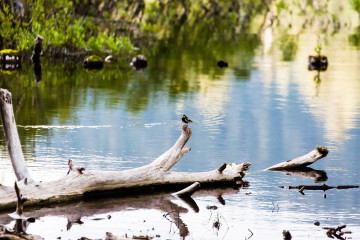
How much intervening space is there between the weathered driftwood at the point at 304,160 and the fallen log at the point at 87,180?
2.20 metres

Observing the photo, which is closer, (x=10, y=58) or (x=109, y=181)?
(x=109, y=181)

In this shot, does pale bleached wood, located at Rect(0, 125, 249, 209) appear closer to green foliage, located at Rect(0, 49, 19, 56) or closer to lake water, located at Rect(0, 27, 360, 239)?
lake water, located at Rect(0, 27, 360, 239)

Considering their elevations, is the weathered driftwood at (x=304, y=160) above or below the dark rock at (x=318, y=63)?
above

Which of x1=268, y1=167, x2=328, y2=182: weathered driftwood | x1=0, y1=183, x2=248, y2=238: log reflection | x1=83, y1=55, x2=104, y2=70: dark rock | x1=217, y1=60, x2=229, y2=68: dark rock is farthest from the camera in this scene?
x1=217, y1=60, x2=229, y2=68: dark rock

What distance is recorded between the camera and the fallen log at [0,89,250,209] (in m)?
15.2

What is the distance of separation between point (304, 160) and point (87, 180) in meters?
5.61

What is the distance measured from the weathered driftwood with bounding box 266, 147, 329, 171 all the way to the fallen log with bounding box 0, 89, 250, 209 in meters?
2.20

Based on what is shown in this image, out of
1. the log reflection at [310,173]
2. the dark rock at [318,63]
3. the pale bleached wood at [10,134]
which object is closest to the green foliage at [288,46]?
the dark rock at [318,63]

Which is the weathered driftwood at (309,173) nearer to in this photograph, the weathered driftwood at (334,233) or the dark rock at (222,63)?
the weathered driftwood at (334,233)

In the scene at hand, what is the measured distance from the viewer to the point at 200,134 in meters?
25.6

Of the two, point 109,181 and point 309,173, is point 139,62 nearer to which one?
point 309,173

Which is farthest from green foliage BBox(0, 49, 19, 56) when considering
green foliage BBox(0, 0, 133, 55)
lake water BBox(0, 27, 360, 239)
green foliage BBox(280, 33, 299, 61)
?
green foliage BBox(280, 33, 299, 61)

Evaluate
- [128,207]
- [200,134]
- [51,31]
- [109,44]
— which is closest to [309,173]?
[128,207]

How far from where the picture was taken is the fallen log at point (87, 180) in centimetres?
1520
